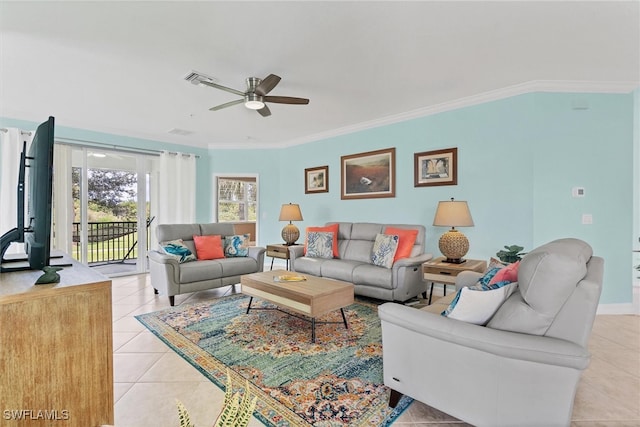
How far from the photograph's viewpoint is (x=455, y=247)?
3.43m

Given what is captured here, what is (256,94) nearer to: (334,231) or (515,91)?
(334,231)

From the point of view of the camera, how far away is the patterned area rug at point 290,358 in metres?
1.77

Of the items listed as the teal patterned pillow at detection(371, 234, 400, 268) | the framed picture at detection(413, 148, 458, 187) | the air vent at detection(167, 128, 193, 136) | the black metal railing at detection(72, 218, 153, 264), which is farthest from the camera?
the black metal railing at detection(72, 218, 153, 264)

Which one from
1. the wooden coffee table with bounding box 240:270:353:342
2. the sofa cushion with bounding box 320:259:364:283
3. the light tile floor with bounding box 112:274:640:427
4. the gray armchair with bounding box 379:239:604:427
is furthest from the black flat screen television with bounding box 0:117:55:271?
the sofa cushion with bounding box 320:259:364:283

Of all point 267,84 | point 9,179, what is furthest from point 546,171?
point 9,179

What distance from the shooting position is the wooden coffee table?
104 inches

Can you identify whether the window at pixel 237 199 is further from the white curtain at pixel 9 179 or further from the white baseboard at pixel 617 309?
the white baseboard at pixel 617 309

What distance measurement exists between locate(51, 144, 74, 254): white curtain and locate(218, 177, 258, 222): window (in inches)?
96.0

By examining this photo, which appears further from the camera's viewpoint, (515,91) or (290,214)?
(290,214)

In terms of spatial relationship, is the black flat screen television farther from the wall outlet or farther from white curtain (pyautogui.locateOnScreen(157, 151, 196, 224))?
the wall outlet

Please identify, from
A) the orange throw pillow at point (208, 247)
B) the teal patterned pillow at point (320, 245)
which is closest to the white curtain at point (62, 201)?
the orange throw pillow at point (208, 247)

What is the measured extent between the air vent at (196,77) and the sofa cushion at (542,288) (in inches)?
124

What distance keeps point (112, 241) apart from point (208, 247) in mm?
2794

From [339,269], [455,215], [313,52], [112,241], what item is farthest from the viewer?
[112,241]
